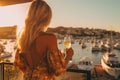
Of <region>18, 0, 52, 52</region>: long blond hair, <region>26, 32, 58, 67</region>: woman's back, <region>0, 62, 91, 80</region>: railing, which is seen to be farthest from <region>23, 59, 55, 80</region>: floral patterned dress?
<region>0, 62, 91, 80</region>: railing

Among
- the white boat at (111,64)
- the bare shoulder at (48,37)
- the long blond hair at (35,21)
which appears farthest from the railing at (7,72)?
the bare shoulder at (48,37)

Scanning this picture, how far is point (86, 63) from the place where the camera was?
3488 mm

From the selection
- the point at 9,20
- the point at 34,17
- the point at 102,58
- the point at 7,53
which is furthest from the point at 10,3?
the point at 34,17

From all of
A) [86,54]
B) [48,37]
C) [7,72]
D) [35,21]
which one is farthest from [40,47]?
[7,72]

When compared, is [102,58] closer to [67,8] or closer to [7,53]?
[67,8]

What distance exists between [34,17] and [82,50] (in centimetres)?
140

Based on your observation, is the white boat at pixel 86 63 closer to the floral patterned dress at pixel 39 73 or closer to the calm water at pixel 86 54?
the calm water at pixel 86 54

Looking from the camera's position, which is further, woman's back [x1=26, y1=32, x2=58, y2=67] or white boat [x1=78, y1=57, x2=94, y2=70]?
white boat [x1=78, y1=57, x2=94, y2=70]

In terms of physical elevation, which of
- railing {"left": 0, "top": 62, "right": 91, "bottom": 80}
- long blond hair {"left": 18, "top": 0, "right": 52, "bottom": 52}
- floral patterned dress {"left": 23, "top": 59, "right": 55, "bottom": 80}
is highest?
long blond hair {"left": 18, "top": 0, "right": 52, "bottom": 52}

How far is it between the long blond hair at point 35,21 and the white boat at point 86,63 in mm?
1427

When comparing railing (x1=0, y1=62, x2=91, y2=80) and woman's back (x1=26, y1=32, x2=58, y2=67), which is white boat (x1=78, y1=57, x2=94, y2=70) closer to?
railing (x1=0, y1=62, x2=91, y2=80)

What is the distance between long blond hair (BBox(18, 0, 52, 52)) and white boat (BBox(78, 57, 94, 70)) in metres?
1.43

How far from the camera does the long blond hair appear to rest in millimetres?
2158

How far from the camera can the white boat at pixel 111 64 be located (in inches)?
127
